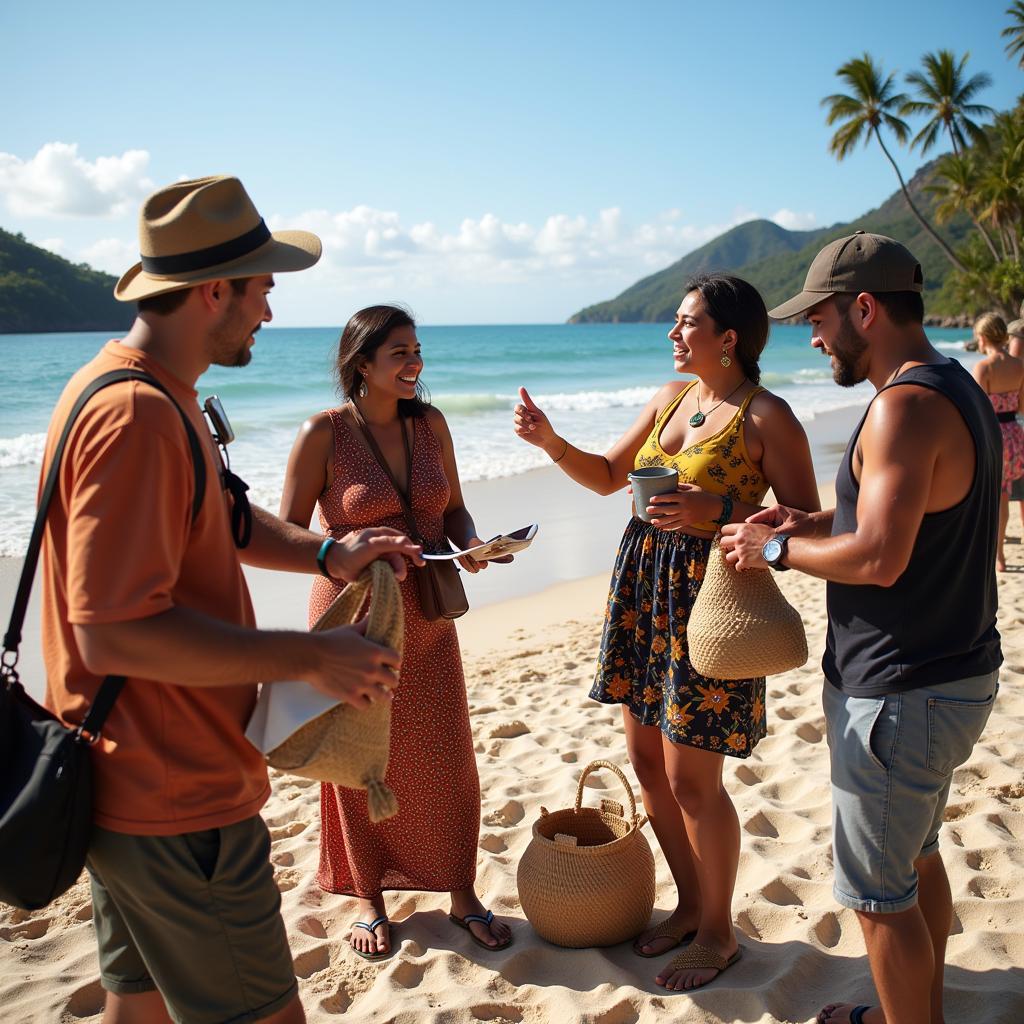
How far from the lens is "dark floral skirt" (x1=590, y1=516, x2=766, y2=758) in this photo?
9.07 ft

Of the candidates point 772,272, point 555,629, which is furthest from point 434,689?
point 772,272

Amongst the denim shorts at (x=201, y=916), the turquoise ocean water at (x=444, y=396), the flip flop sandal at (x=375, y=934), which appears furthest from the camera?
the turquoise ocean water at (x=444, y=396)

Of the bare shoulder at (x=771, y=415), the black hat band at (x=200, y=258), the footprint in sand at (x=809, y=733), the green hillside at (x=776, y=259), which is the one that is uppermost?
the green hillside at (x=776, y=259)

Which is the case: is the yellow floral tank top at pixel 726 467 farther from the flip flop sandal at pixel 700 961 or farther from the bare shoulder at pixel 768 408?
the flip flop sandal at pixel 700 961

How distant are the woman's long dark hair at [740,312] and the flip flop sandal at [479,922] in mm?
2031

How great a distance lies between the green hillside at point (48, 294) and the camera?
5175 cm

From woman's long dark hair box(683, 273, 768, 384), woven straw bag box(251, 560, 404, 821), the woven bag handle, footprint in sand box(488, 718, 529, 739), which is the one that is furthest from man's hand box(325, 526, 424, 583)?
footprint in sand box(488, 718, 529, 739)

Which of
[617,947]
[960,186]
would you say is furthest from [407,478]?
[960,186]

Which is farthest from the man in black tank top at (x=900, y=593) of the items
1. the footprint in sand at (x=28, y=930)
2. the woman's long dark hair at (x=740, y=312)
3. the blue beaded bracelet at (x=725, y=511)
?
the footprint in sand at (x=28, y=930)

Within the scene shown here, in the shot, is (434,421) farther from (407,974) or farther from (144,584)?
(144,584)

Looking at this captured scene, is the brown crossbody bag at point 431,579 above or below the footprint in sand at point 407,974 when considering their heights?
above

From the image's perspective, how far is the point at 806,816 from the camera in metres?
3.75

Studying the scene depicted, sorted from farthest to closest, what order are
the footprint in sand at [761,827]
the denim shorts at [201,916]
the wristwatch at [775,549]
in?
the footprint in sand at [761,827] → the wristwatch at [775,549] → the denim shorts at [201,916]

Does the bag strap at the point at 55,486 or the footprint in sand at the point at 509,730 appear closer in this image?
the bag strap at the point at 55,486
